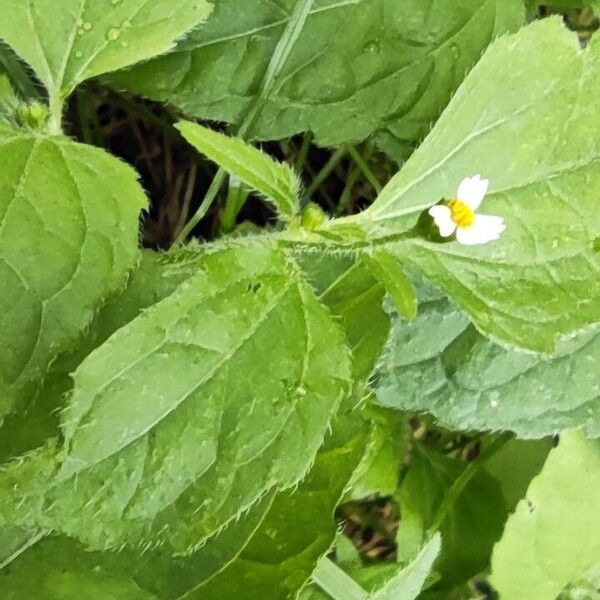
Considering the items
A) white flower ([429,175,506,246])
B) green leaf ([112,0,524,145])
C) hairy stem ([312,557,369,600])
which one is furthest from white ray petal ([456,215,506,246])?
hairy stem ([312,557,369,600])

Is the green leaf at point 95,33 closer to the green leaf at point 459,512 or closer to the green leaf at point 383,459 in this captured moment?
the green leaf at point 383,459

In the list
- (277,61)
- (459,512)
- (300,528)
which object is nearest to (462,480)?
(459,512)

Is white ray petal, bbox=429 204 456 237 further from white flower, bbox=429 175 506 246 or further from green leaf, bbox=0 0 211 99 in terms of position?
green leaf, bbox=0 0 211 99

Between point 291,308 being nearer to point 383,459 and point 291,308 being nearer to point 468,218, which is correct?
point 468,218

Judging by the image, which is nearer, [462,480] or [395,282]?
[395,282]

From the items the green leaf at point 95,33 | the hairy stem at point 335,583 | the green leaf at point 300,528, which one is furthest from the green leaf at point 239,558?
the green leaf at point 95,33
